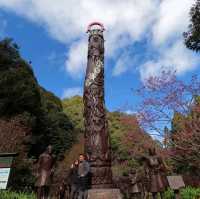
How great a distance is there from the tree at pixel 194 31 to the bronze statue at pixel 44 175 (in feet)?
35.7

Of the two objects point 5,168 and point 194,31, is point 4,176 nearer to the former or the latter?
point 5,168

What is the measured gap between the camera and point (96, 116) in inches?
579

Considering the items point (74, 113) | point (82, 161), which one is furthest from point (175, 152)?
point (74, 113)

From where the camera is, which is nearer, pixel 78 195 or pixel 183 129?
pixel 78 195

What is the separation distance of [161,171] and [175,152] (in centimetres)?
1120

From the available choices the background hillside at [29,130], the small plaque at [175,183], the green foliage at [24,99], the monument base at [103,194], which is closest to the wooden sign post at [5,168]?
the monument base at [103,194]

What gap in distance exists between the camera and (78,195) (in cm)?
1275

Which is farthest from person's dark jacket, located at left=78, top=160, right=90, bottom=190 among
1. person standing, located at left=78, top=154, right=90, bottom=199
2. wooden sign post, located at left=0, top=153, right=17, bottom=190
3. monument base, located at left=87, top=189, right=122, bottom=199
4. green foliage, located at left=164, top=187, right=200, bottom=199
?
green foliage, located at left=164, top=187, right=200, bottom=199

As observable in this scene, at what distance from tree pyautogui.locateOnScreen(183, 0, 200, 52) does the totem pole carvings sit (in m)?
6.89

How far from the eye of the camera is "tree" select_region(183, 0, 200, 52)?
67.8 ft

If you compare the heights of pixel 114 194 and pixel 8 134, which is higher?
pixel 8 134

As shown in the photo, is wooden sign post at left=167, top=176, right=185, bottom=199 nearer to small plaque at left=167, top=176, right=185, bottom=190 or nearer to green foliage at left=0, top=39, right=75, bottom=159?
small plaque at left=167, top=176, right=185, bottom=190

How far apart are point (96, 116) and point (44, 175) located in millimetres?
3004

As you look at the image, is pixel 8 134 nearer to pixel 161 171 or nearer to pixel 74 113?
pixel 161 171
